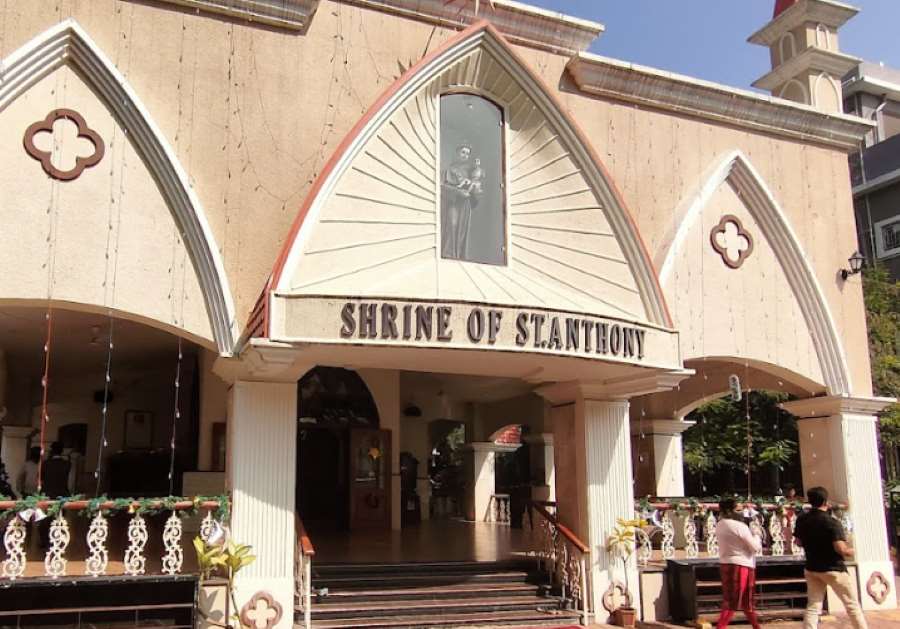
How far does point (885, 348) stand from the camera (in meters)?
22.5

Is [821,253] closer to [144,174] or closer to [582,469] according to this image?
[582,469]

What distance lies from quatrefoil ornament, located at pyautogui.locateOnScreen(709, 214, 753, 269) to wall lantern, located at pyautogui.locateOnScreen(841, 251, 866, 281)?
1909 mm

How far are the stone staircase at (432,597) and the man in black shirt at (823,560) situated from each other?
2963 mm

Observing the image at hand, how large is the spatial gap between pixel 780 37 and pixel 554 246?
7221 mm

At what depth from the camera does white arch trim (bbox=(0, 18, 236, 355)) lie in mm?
9281

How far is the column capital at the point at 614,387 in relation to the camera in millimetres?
10711

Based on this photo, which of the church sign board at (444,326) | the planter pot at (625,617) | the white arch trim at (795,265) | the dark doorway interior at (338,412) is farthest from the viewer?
the dark doorway interior at (338,412)

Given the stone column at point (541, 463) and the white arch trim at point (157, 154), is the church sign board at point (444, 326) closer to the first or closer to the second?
the white arch trim at point (157, 154)

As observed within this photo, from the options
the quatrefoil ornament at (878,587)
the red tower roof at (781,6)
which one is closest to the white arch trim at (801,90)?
the red tower roof at (781,6)

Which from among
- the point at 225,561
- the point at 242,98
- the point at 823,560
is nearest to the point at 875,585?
the point at 823,560

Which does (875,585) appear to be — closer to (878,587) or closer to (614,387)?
(878,587)

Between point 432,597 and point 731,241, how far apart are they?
272 inches

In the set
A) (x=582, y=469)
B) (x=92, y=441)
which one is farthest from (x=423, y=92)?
(x=92, y=441)

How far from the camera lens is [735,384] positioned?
44.9 ft
